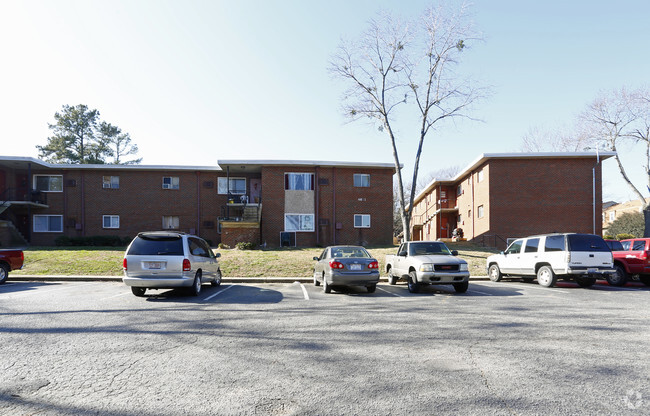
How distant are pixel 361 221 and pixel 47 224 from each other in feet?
77.1

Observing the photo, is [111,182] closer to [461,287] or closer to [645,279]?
[461,287]

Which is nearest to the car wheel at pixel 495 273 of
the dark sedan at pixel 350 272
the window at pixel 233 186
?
the dark sedan at pixel 350 272

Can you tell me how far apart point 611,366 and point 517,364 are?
42.7 inches

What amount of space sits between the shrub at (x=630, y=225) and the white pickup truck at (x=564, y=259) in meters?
40.9

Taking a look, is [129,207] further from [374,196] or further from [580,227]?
[580,227]

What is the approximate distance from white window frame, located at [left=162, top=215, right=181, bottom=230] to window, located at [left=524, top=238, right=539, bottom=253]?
23.8 meters

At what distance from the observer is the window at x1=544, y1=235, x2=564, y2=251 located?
12859 millimetres

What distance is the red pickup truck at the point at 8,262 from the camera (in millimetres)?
14172

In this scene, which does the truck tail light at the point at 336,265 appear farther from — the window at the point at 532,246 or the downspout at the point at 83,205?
the downspout at the point at 83,205

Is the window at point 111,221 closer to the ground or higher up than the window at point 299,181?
closer to the ground

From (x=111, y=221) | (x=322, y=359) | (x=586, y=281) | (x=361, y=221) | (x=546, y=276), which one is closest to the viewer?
(x=322, y=359)

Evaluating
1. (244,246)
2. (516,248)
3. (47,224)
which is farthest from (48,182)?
(516,248)

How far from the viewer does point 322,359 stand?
4875 millimetres

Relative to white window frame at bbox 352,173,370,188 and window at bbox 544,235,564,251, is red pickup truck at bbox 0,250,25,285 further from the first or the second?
white window frame at bbox 352,173,370,188
